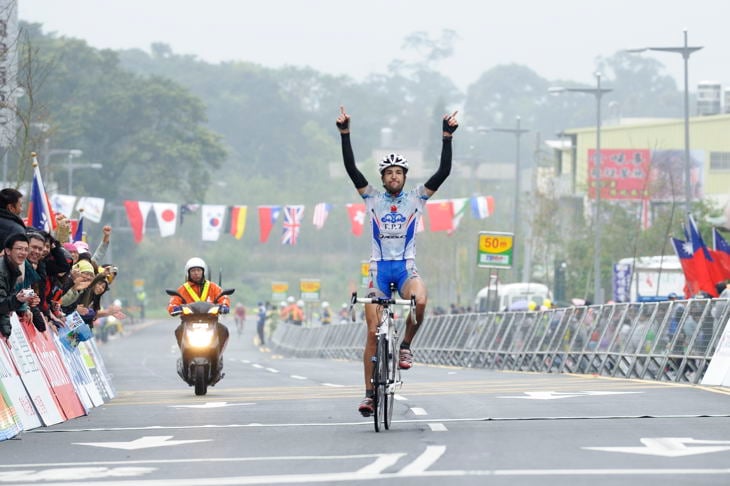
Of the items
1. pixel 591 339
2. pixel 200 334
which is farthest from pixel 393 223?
pixel 591 339

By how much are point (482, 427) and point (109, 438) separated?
8.97ft

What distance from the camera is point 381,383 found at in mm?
13875

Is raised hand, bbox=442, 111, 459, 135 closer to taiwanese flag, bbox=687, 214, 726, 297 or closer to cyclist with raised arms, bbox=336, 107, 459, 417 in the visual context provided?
cyclist with raised arms, bbox=336, 107, 459, 417

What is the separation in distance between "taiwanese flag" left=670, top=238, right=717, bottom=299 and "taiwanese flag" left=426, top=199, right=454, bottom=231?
2439 cm

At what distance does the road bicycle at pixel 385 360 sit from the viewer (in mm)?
13805

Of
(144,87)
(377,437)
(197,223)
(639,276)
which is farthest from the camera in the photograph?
(197,223)

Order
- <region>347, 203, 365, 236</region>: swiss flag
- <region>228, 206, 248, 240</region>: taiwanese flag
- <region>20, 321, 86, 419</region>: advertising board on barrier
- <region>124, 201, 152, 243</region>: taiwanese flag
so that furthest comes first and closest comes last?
1. <region>347, 203, 365, 236</region>: swiss flag
2. <region>228, 206, 248, 240</region>: taiwanese flag
3. <region>124, 201, 152, 243</region>: taiwanese flag
4. <region>20, 321, 86, 419</region>: advertising board on barrier

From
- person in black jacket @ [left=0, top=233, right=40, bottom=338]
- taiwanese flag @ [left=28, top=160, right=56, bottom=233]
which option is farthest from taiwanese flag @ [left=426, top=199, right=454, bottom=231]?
person in black jacket @ [left=0, top=233, right=40, bottom=338]

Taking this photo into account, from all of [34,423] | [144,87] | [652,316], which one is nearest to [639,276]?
[652,316]

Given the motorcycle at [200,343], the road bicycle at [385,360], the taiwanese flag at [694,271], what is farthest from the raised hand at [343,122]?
the taiwanese flag at [694,271]

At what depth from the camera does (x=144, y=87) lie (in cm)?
11450

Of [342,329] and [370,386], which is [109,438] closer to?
[370,386]

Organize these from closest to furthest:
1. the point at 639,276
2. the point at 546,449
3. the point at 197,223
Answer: the point at 546,449 < the point at 639,276 < the point at 197,223

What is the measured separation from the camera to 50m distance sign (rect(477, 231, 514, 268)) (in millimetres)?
50781
